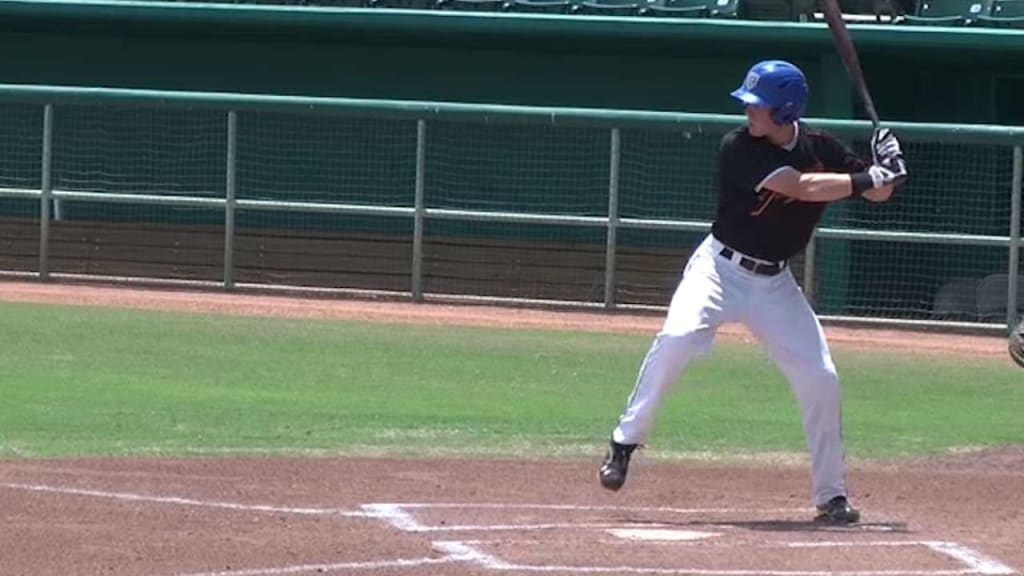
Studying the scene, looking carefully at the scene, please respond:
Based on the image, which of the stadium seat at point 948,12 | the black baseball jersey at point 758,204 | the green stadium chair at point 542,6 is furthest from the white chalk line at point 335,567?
the green stadium chair at point 542,6

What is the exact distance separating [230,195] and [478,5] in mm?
3263

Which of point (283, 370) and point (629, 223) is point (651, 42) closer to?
point (629, 223)

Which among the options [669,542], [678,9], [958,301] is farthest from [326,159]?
[669,542]

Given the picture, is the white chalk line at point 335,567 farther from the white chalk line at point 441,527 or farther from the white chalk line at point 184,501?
the white chalk line at point 184,501

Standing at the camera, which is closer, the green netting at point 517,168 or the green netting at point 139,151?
the green netting at point 517,168

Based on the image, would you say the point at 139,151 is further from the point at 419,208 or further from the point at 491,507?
the point at 491,507

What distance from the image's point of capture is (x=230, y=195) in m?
18.6

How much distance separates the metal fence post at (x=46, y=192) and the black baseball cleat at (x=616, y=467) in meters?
→ 12.4

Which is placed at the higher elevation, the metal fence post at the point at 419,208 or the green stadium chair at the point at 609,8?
the green stadium chair at the point at 609,8

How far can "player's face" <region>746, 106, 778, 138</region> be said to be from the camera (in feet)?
24.2

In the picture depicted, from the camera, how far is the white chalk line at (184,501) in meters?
7.41

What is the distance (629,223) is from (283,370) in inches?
226

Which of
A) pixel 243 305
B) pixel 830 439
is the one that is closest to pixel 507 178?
pixel 243 305

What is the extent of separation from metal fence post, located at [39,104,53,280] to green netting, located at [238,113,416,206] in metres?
1.86
